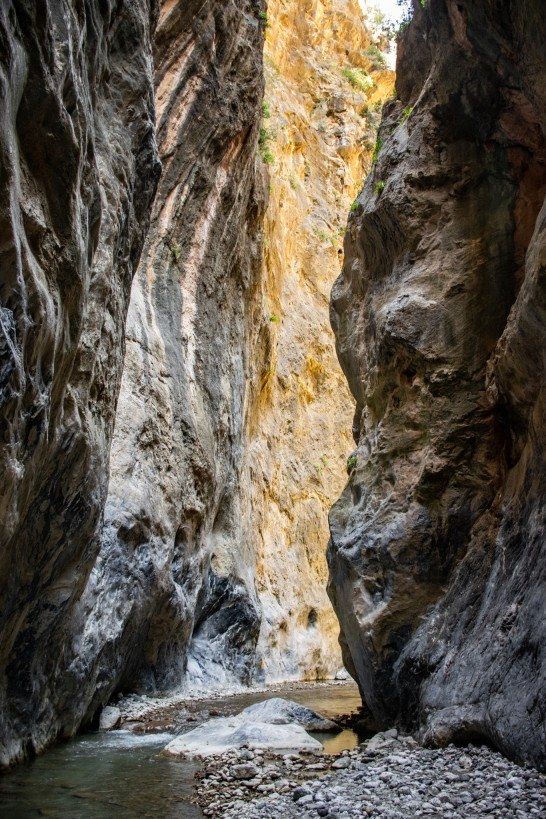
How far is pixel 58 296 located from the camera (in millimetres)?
6496

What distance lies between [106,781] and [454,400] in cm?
696

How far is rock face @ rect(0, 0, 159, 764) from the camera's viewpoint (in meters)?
5.37

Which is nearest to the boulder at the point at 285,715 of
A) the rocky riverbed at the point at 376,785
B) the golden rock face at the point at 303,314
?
the rocky riverbed at the point at 376,785

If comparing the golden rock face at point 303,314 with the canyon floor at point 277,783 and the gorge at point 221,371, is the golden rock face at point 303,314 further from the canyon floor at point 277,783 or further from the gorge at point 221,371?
the canyon floor at point 277,783

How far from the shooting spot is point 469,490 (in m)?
9.71

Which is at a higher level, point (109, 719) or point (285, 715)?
point (285, 715)

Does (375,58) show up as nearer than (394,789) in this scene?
No

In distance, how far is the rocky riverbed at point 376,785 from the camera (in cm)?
509

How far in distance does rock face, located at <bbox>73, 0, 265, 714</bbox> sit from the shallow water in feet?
5.47

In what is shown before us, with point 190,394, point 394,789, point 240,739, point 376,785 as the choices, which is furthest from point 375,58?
point 394,789

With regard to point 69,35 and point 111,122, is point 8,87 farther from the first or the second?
point 111,122

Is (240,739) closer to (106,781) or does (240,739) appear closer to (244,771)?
(244,771)

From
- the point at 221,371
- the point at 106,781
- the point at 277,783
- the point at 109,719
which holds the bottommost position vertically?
the point at 109,719

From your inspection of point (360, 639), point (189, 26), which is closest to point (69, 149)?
point (360, 639)
